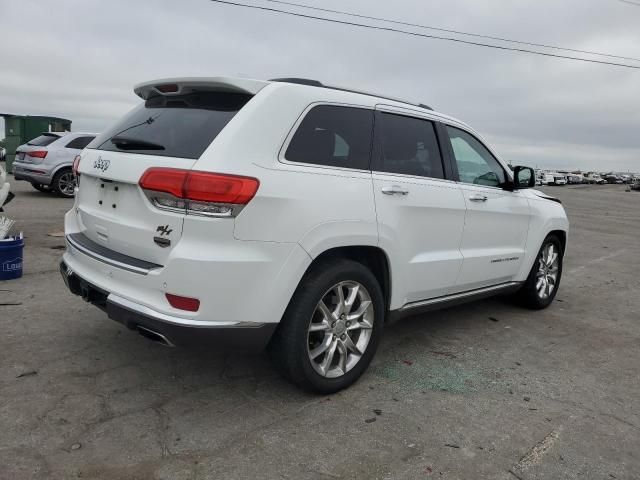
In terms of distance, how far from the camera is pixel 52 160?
1237cm

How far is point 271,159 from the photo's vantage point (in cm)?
288

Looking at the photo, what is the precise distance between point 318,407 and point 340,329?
1.58ft

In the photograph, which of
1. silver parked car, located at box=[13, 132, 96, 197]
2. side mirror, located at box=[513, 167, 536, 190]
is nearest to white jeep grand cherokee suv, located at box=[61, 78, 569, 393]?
side mirror, located at box=[513, 167, 536, 190]

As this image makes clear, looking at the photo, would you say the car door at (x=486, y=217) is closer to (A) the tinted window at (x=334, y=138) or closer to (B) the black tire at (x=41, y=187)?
(A) the tinted window at (x=334, y=138)

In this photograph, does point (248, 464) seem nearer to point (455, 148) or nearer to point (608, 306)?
point (455, 148)

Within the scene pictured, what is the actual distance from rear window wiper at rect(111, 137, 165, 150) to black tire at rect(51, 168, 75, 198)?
10.2 m

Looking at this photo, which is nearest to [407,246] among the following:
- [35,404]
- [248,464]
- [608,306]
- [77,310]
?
[248,464]

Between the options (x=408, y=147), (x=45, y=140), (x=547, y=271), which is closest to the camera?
(x=408, y=147)

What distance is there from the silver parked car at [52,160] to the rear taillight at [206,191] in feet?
35.1

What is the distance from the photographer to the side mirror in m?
4.87

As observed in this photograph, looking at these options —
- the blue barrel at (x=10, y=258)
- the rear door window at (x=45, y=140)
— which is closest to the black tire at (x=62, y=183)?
the rear door window at (x=45, y=140)

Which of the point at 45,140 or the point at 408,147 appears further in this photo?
the point at 45,140

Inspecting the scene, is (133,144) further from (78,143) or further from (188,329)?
(78,143)

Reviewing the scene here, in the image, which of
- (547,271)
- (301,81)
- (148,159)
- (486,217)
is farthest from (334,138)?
(547,271)
